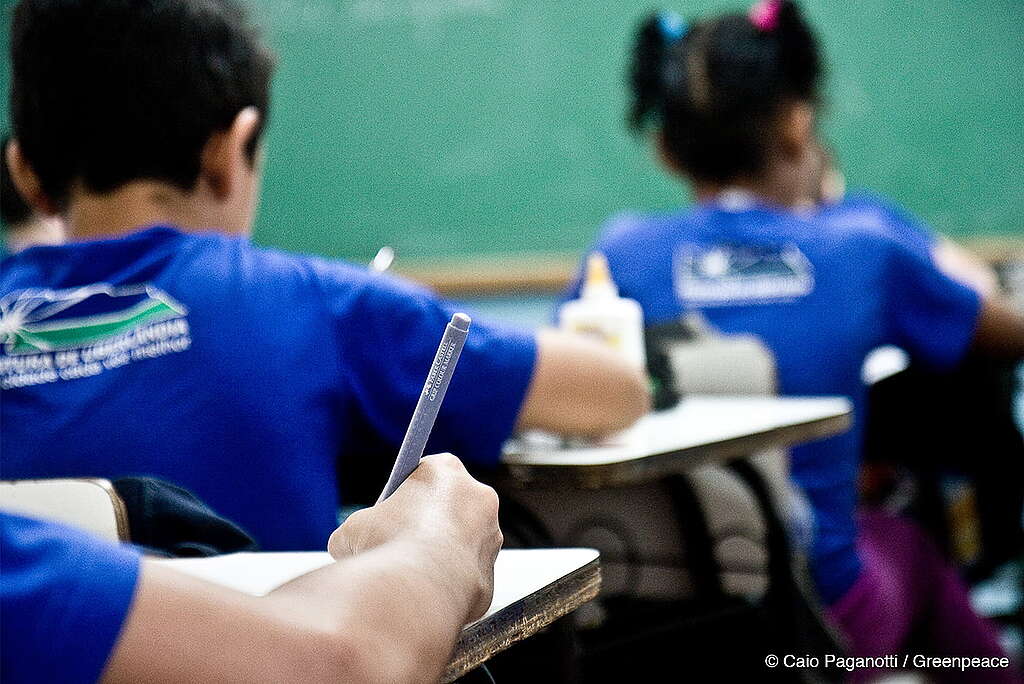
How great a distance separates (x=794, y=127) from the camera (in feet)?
6.80

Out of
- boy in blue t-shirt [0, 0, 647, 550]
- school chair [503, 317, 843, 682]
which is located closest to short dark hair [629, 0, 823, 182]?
school chair [503, 317, 843, 682]

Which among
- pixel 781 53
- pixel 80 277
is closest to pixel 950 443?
pixel 781 53

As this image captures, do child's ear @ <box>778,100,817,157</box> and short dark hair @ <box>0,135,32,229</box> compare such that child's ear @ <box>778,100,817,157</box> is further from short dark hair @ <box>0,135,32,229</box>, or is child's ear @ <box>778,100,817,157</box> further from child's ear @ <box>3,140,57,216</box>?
short dark hair @ <box>0,135,32,229</box>

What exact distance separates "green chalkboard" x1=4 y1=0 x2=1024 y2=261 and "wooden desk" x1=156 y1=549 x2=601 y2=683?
283 centimetres

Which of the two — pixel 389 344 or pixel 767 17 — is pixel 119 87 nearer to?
pixel 389 344

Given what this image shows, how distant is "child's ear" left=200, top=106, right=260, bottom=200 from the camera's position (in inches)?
46.1

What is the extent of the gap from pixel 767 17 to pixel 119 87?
4.29ft

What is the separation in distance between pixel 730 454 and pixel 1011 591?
5.80 feet

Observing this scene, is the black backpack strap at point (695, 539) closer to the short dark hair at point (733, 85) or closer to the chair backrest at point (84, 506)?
the short dark hair at point (733, 85)

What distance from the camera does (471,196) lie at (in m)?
3.68

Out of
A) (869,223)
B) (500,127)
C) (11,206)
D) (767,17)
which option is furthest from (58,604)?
(500,127)

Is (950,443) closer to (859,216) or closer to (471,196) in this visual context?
(859,216)

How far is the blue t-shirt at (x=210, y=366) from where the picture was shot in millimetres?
991

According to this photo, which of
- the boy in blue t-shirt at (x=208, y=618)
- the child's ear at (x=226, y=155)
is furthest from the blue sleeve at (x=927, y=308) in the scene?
the boy in blue t-shirt at (x=208, y=618)
